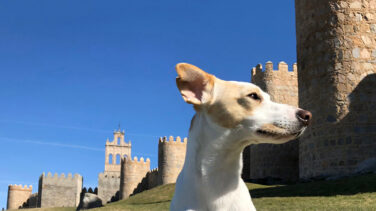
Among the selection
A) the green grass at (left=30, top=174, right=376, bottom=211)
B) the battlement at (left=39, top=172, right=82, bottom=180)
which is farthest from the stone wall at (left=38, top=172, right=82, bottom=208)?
the green grass at (left=30, top=174, right=376, bottom=211)

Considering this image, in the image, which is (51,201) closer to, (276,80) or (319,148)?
(276,80)

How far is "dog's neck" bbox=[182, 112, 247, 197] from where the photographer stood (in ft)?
10.9

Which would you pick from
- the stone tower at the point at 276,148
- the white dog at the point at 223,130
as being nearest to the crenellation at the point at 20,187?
the stone tower at the point at 276,148

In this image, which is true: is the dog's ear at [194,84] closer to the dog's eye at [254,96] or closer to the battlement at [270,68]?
the dog's eye at [254,96]

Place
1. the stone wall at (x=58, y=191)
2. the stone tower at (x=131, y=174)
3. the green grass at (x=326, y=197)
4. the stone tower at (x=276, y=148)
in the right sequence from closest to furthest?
the green grass at (x=326, y=197) → the stone tower at (x=276, y=148) → the stone tower at (x=131, y=174) → the stone wall at (x=58, y=191)

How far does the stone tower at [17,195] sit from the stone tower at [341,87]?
178ft

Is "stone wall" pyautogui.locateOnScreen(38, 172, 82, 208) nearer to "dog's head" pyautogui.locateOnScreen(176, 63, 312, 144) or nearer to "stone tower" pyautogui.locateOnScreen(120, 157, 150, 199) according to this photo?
"stone tower" pyautogui.locateOnScreen(120, 157, 150, 199)

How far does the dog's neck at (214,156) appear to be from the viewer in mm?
3324

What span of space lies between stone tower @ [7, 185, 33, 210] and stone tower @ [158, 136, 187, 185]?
33845 mm

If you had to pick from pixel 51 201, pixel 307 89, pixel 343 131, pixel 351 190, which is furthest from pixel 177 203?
pixel 51 201

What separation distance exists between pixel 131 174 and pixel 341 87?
30953 mm

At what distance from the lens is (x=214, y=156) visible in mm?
3379

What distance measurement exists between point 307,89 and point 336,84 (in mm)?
1467

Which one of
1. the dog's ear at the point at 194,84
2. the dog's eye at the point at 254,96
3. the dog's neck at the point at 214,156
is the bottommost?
the dog's neck at the point at 214,156
